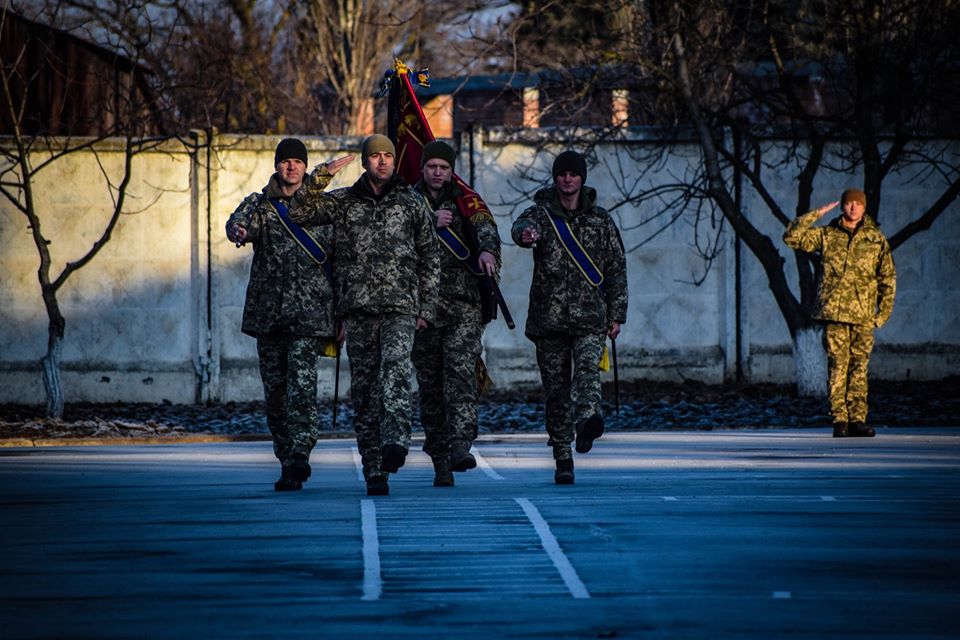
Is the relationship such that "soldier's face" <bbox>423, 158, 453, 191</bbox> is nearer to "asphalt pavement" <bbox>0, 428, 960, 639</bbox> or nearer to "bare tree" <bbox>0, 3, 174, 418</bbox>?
"asphalt pavement" <bbox>0, 428, 960, 639</bbox>

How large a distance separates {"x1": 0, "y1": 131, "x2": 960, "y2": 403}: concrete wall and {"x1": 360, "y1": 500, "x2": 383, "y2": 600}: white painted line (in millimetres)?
9701

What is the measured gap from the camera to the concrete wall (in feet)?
60.8

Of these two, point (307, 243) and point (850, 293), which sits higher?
point (307, 243)

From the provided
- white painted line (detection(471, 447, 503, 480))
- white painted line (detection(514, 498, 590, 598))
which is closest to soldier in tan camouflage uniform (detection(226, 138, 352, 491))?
white painted line (detection(471, 447, 503, 480))

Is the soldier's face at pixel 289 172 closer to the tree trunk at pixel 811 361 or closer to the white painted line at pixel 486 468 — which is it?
the white painted line at pixel 486 468

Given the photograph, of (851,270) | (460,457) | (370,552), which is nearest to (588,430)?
(460,457)

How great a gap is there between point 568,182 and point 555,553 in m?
3.94

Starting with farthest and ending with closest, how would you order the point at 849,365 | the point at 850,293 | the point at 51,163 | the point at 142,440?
1. the point at 51,163
2. the point at 142,440
3. the point at 849,365
4. the point at 850,293

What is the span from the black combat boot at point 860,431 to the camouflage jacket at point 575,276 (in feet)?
14.3

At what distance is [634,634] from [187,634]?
157cm

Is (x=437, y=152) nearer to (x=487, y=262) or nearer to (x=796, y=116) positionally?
(x=487, y=262)

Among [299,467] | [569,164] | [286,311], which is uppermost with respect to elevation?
[569,164]

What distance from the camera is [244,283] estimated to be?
1878 centimetres

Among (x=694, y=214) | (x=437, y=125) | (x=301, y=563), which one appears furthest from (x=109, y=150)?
(x=437, y=125)
